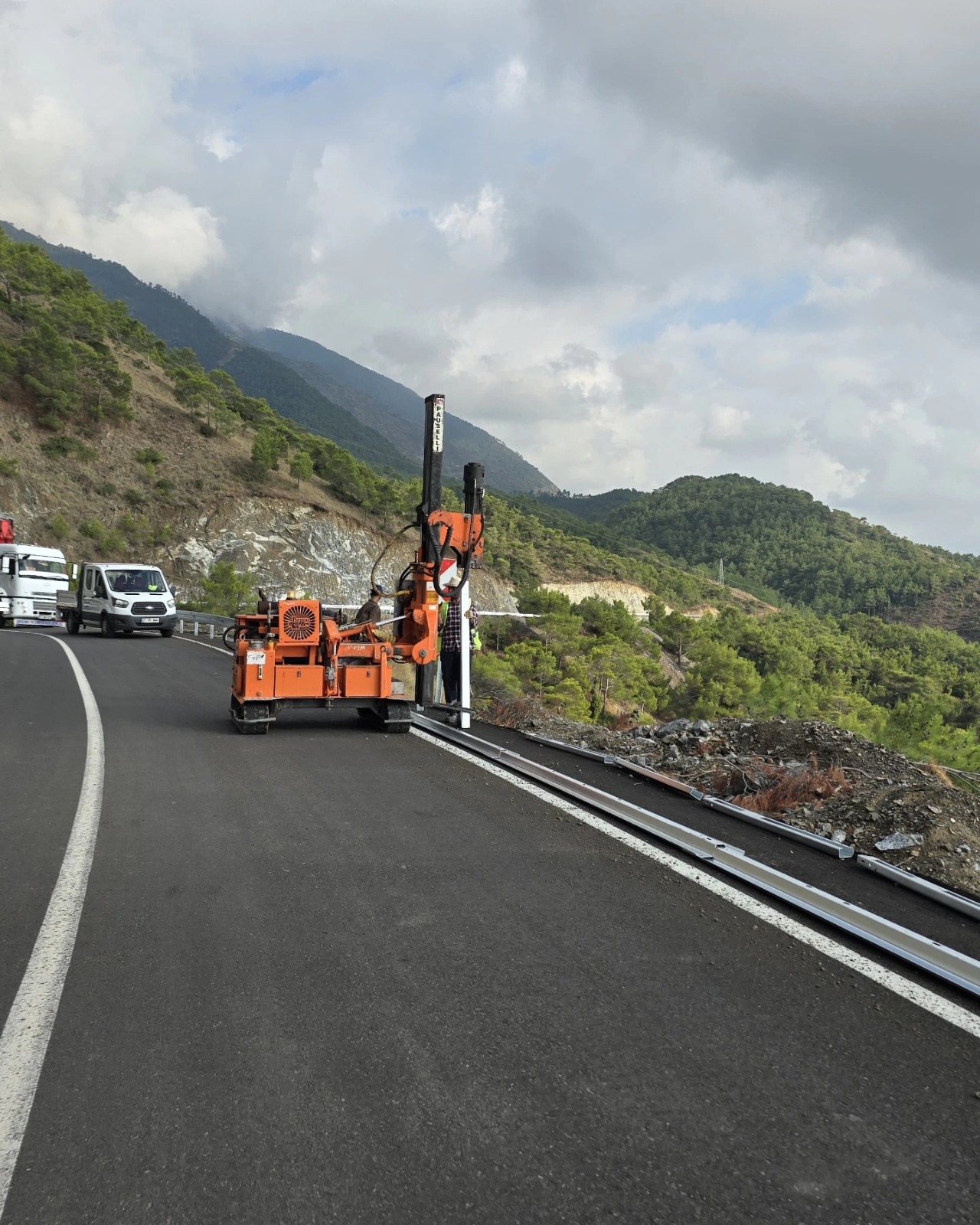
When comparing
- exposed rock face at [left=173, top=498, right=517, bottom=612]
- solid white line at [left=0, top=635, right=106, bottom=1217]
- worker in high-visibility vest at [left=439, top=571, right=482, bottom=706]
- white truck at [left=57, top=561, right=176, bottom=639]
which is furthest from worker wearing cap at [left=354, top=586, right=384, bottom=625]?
exposed rock face at [left=173, top=498, right=517, bottom=612]

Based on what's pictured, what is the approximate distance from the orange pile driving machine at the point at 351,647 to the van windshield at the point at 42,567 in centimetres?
2672

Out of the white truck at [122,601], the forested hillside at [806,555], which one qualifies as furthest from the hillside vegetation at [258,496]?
the forested hillside at [806,555]

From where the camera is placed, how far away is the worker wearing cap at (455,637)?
10.5 m

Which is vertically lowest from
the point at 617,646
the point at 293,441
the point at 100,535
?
the point at 617,646

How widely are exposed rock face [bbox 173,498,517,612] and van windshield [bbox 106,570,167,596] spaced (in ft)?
90.0

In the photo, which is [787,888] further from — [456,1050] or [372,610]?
[372,610]

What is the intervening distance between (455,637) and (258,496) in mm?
54009

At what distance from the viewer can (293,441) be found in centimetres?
7731

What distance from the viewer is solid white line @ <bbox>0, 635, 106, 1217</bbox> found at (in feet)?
8.53

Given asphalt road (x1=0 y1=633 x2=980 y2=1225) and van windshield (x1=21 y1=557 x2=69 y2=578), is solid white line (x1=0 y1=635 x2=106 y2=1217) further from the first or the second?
van windshield (x1=21 y1=557 x2=69 y2=578)

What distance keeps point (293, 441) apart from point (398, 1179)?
78.9 m

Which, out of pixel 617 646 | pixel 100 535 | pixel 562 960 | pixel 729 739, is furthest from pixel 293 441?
pixel 562 960

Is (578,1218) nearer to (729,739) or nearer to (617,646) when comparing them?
(729,739)

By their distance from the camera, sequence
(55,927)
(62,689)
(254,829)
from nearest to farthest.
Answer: (55,927), (254,829), (62,689)
